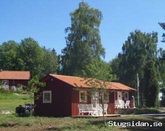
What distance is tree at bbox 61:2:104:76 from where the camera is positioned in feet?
264

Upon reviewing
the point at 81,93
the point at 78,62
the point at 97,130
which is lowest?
the point at 97,130

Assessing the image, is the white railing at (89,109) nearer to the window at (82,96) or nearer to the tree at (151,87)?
the window at (82,96)

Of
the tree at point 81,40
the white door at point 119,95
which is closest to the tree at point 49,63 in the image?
the tree at point 81,40

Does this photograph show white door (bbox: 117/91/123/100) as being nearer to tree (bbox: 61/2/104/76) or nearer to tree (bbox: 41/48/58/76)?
tree (bbox: 61/2/104/76)

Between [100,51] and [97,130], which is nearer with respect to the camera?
[97,130]

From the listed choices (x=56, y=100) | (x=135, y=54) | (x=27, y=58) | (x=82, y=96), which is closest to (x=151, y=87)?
(x=82, y=96)

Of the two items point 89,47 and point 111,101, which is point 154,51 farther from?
point 111,101

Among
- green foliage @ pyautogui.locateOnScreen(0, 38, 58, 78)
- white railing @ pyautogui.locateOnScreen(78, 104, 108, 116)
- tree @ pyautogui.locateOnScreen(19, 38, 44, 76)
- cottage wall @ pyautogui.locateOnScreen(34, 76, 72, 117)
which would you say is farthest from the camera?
tree @ pyautogui.locateOnScreen(19, 38, 44, 76)

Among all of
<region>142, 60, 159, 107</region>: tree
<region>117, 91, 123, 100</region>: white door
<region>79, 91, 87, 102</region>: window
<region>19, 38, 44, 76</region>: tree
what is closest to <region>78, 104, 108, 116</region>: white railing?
<region>79, 91, 87, 102</region>: window

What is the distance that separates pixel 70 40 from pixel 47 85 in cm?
3844

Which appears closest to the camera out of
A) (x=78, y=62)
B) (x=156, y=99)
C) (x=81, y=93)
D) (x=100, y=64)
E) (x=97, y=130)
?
(x=97, y=130)

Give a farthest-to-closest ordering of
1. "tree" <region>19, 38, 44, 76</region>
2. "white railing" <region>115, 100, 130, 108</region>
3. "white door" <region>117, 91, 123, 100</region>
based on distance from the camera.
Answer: "tree" <region>19, 38, 44, 76</region> < "white door" <region>117, 91, 123, 100</region> < "white railing" <region>115, 100, 130, 108</region>

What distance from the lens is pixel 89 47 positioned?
8069 cm

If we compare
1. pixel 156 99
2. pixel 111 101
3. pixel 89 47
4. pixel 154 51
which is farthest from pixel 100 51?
pixel 111 101
